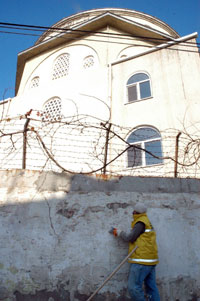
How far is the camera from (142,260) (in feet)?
8.91

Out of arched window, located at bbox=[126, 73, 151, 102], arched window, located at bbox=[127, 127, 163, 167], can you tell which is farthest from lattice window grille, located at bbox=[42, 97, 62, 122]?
arched window, located at bbox=[127, 127, 163, 167]

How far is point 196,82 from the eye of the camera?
7230 millimetres

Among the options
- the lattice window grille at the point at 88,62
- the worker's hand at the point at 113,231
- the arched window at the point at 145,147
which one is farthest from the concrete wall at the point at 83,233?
the lattice window grille at the point at 88,62

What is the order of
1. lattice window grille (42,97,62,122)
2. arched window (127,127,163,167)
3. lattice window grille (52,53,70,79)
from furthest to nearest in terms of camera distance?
lattice window grille (52,53,70,79) → lattice window grille (42,97,62,122) → arched window (127,127,163,167)

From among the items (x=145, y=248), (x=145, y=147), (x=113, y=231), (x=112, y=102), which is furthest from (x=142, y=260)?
(x=112, y=102)

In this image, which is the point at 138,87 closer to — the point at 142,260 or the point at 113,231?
the point at 113,231

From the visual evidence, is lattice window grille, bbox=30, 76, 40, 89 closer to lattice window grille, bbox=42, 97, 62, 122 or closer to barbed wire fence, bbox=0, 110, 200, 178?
lattice window grille, bbox=42, 97, 62, 122

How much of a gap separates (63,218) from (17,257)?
833 mm

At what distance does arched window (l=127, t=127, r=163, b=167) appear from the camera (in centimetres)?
670

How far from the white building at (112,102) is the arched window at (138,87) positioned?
40 mm

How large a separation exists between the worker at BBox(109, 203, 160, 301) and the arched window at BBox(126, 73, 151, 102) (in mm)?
6148

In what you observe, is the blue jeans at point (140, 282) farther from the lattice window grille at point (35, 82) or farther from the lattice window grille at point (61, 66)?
the lattice window grille at point (35, 82)

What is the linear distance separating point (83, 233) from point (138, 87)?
679 centimetres

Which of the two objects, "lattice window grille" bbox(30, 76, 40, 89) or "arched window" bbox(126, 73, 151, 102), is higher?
"lattice window grille" bbox(30, 76, 40, 89)
